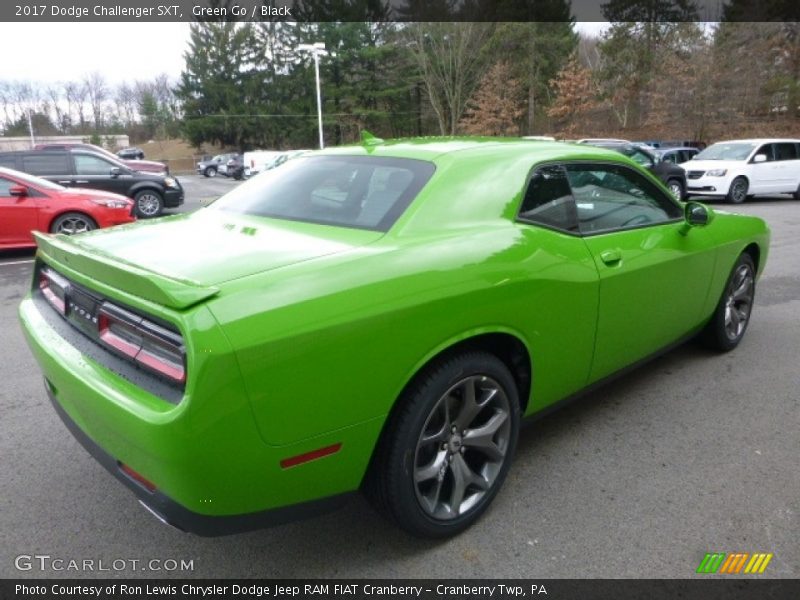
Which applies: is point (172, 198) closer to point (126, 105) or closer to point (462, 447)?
point (462, 447)

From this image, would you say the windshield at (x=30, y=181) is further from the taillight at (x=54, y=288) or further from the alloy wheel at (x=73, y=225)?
the taillight at (x=54, y=288)

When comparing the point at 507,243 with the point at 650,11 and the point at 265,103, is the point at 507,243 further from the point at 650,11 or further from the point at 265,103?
the point at 265,103

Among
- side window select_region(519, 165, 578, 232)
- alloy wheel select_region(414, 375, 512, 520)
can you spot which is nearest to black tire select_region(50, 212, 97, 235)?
side window select_region(519, 165, 578, 232)

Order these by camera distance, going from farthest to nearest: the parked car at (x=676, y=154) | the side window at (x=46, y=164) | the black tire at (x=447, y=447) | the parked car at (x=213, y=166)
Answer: the parked car at (x=213, y=166) → the parked car at (x=676, y=154) → the side window at (x=46, y=164) → the black tire at (x=447, y=447)

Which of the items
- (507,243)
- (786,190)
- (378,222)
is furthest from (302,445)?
(786,190)

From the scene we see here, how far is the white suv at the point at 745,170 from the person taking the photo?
595 inches

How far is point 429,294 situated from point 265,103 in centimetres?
5838

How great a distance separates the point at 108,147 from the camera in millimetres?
68438

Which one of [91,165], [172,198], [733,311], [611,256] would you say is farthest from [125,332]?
[172,198]

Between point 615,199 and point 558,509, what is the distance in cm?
175

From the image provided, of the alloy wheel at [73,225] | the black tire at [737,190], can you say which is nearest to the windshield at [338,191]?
the alloy wheel at [73,225]

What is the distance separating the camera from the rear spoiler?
5.83 ft

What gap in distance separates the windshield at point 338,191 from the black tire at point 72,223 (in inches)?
252

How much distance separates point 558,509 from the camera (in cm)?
261
